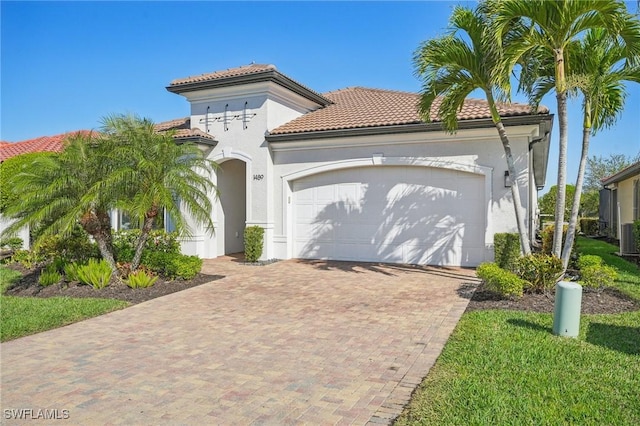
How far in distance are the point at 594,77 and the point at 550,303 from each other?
4.51m

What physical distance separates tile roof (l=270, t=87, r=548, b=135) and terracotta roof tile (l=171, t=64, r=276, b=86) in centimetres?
196

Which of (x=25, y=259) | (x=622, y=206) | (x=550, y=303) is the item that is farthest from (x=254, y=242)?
(x=622, y=206)

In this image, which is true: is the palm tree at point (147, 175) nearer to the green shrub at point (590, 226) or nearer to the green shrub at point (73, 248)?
the green shrub at point (73, 248)

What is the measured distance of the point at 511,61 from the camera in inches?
324

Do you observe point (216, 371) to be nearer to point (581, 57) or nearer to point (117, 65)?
point (581, 57)

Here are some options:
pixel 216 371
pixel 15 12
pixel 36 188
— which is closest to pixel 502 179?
pixel 216 371

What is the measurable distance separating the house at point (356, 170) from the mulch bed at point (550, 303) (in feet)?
11.9

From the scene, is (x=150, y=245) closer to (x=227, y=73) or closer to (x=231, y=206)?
(x=231, y=206)

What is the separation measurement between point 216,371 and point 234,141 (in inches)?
424

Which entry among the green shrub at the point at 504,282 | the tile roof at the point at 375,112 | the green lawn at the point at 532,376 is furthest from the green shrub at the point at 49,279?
the green shrub at the point at 504,282

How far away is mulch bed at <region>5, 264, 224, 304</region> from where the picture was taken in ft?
30.7

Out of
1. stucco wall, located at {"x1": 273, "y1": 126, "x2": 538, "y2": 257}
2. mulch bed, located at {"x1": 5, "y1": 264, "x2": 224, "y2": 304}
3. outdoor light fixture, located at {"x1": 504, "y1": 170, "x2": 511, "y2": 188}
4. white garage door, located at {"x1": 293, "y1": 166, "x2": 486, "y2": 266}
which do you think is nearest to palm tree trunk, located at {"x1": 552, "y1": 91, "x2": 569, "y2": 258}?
stucco wall, located at {"x1": 273, "y1": 126, "x2": 538, "y2": 257}

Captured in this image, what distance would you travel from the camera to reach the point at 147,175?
32.1 ft

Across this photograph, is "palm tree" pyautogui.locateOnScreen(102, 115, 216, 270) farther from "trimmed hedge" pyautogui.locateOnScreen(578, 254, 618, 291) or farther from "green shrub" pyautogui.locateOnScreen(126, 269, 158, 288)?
"trimmed hedge" pyautogui.locateOnScreen(578, 254, 618, 291)
